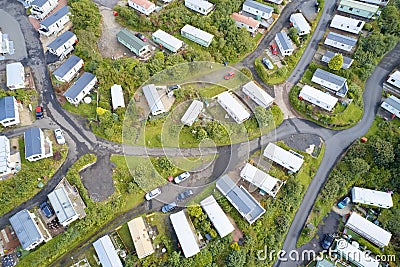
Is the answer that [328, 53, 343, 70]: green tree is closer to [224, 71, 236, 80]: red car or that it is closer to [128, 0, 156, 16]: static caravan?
[224, 71, 236, 80]: red car

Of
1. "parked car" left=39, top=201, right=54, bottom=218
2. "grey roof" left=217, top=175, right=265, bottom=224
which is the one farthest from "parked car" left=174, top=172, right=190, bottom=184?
"parked car" left=39, top=201, right=54, bottom=218

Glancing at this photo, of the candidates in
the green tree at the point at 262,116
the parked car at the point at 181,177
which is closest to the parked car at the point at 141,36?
the green tree at the point at 262,116

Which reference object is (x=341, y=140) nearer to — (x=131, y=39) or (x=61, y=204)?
(x=131, y=39)

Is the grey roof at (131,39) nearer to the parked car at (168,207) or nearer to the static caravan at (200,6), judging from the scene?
the static caravan at (200,6)

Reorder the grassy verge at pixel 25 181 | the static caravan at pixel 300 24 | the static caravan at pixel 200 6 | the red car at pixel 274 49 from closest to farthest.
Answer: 1. the grassy verge at pixel 25 181
2. the red car at pixel 274 49
3. the static caravan at pixel 300 24
4. the static caravan at pixel 200 6

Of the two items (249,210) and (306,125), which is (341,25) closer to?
(306,125)

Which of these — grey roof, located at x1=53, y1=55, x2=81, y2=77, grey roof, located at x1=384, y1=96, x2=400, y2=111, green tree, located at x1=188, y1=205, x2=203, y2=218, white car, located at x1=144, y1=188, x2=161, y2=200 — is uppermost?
grey roof, located at x1=384, y1=96, x2=400, y2=111
